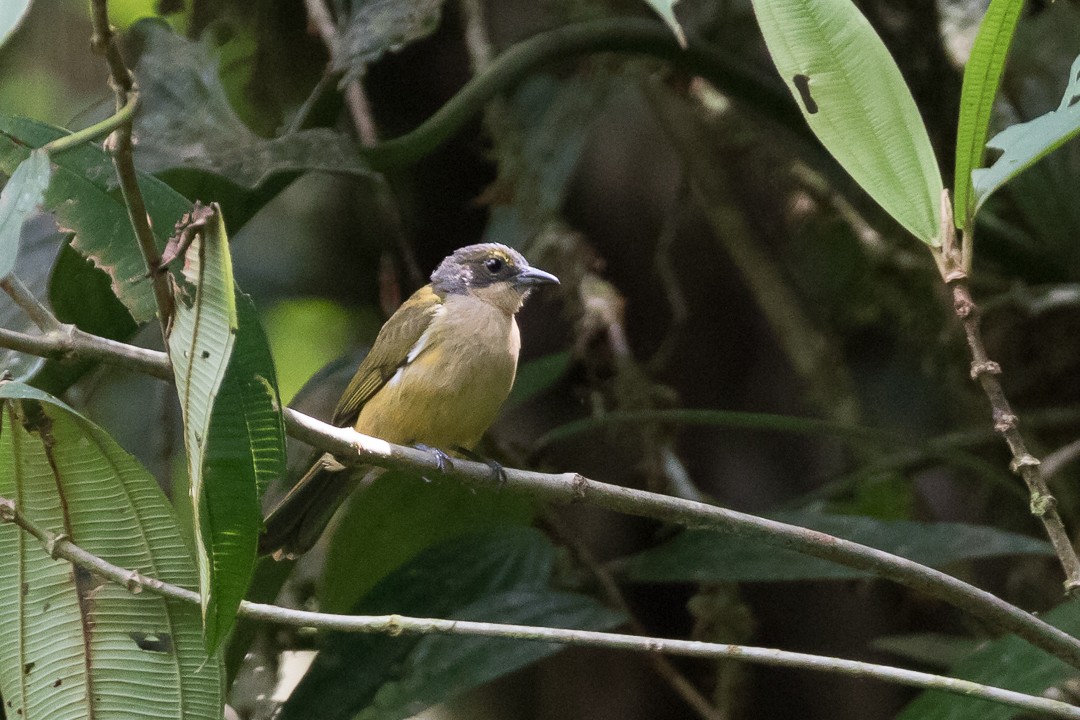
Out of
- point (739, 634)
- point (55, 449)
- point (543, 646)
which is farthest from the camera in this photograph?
point (739, 634)

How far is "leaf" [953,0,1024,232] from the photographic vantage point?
1491mm

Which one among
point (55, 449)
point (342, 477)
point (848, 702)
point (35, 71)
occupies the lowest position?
point (848, 702)

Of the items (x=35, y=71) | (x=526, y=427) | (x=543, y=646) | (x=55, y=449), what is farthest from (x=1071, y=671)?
(x=35, y=71)

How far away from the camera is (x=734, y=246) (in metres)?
3.67

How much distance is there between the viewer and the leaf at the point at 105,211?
157cm

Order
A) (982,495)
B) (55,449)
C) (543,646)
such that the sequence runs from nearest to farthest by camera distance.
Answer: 1. (55,449)
2. (543,646)
3. (982,495)

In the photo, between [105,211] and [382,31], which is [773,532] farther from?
[382,31]

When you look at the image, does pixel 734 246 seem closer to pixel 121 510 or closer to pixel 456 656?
pixel 456 656

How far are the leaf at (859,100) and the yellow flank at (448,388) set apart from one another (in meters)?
1.22

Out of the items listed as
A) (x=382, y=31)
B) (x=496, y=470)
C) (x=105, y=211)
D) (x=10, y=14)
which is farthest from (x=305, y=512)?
(x=10, y=14)

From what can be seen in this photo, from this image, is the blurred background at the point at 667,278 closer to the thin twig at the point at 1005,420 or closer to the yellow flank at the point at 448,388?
the yellow flank at the point at 448,388

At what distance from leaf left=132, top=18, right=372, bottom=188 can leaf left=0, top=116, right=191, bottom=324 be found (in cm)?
55

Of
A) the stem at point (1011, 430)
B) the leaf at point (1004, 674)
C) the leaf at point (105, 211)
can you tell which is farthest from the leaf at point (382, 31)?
the leaf at point (1004, 674)

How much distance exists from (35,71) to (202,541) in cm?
291
